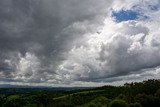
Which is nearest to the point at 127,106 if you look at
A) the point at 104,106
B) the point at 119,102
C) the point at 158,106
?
the point at 119,102

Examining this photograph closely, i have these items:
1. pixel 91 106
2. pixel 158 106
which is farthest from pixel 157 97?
pixel 91 106

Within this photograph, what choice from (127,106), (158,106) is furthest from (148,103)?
(127,106)

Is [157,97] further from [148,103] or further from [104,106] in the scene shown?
[104,106]

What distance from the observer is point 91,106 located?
180375mm

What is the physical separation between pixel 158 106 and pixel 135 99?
61.0ft

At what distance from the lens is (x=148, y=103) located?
615 feet

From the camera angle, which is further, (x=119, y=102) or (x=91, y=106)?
(x=91, y=106)

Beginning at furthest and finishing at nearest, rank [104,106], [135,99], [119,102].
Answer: [135,99] < [104,106] < [119,102]

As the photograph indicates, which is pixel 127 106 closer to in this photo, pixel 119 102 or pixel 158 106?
pixel 119 102

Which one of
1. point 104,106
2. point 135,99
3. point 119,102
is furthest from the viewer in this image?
point 135,99

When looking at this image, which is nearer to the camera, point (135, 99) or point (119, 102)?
point (119, 102)

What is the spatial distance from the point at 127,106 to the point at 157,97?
1203 inches

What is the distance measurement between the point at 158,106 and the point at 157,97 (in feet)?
20.6

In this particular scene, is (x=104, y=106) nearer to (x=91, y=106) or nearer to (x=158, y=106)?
(x=91, y=106)
